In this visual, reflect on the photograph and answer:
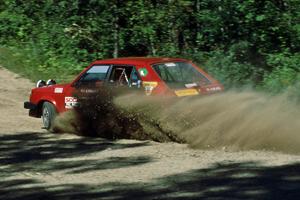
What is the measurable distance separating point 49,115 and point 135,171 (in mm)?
4444

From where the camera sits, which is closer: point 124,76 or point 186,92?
point 186,92

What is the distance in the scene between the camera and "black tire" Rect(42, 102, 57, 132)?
496 inches

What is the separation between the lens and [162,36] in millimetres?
19266

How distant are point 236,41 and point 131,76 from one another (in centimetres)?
685

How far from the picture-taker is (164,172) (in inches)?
334

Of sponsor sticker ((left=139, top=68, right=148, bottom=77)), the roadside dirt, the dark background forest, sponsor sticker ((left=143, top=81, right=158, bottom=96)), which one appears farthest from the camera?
the dark background forest

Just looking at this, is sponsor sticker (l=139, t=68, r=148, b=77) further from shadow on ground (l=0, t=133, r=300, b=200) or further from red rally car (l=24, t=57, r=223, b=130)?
shadow on ground (l=0, t=133, r=300, b=200)

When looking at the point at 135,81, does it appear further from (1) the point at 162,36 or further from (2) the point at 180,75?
(1) the point at 162,36

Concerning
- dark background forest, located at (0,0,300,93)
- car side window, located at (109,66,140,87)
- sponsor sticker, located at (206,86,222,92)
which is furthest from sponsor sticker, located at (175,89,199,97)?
dark background forest, located at (0,0,300,93)

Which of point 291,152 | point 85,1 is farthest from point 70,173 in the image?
point 85,1

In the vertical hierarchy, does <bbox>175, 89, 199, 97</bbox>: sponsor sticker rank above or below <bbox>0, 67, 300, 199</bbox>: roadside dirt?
above

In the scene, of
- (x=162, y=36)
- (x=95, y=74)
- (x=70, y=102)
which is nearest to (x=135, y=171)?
(x=95, y=74)

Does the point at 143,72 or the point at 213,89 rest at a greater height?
the point at 143,72

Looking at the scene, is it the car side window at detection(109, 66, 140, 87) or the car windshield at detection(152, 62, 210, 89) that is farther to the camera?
the car side window at detection(109, 66, 140, 87)
